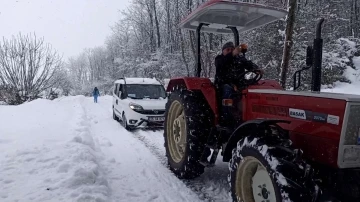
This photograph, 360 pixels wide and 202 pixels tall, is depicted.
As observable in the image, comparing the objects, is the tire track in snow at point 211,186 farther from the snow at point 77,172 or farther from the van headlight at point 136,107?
A: the van headlight at point 136,107

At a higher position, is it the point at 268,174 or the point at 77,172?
the point at 268,174

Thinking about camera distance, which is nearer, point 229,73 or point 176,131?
point 229,73

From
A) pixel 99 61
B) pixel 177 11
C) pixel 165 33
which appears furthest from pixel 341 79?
pixel 99 61

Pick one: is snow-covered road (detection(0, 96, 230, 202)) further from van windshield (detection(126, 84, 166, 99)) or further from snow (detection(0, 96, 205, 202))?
van windshield (detection(126, 84, 166, 99))

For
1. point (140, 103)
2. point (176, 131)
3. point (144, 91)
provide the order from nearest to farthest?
point (176, 131) < point (140, 103) < point (144, 91)

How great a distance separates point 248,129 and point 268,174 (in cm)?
60

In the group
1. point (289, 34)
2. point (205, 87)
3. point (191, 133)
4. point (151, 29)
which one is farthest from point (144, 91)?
point (151, 29)

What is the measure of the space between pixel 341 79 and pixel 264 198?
19.0 metres

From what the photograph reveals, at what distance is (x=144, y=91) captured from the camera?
1030 centimetres

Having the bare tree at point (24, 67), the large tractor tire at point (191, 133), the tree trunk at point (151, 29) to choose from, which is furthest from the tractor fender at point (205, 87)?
the tree trunk at point (151, 29)

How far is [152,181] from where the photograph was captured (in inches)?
170

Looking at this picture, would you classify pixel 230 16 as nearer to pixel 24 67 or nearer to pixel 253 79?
pixel 253 79

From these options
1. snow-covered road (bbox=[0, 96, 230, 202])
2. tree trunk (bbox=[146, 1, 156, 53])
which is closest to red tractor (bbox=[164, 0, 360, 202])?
snow-covered road (bbox=[0, 96, 230, 202])

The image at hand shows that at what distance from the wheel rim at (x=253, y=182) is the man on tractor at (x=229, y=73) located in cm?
121
